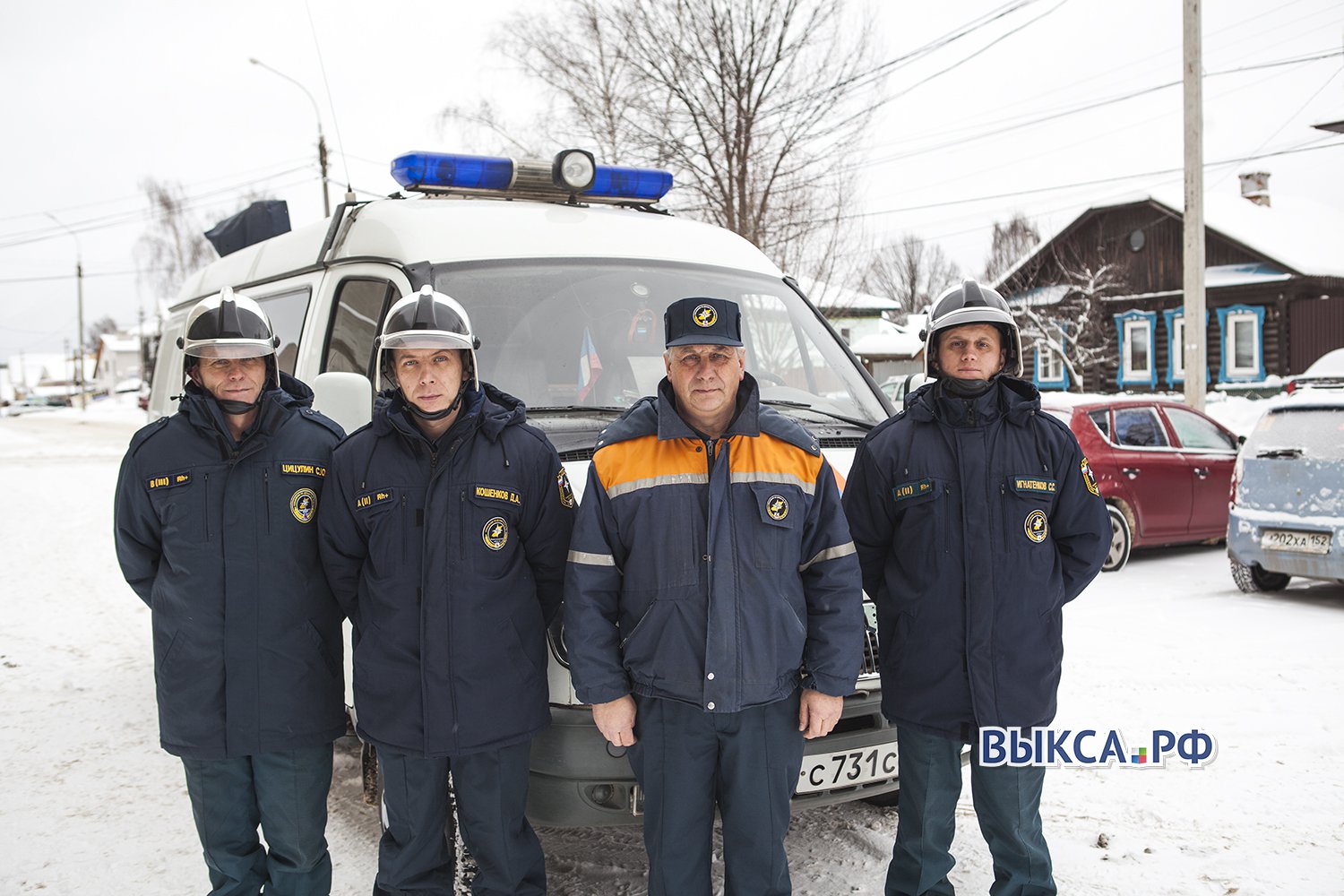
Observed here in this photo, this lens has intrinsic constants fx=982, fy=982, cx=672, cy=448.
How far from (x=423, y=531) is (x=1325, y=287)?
30599mm

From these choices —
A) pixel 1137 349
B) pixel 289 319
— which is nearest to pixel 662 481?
pixel 289 319

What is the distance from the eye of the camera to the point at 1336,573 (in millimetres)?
7238

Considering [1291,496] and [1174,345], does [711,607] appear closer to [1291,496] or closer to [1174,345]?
[1291,496]

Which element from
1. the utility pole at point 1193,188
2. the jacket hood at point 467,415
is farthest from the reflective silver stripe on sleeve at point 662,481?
the utility pole at point 1193,188

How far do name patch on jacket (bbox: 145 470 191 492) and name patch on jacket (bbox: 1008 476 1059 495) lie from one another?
2.42 metres

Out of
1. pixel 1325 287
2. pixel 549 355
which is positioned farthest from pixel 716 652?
pixel 1325 287

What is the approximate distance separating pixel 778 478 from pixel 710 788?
35.1 inches

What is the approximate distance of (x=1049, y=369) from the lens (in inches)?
1296

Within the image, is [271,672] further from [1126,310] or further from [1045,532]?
[1126,310]

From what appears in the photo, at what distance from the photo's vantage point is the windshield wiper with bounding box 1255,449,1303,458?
25.0 feet

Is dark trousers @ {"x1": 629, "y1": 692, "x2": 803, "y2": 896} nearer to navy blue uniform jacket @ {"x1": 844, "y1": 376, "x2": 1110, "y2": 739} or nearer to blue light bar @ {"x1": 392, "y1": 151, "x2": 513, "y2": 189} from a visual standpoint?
navy blue uniform jacket @ {"x1": 844, "y1": 376, "x2": 1110, "y2": 739}

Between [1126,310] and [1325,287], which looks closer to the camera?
[1325,287]

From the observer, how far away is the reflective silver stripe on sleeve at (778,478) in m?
2.68

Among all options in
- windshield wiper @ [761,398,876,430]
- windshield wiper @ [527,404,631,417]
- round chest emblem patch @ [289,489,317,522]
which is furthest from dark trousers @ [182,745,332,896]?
windshield wiper @ [761,398,876,430]
